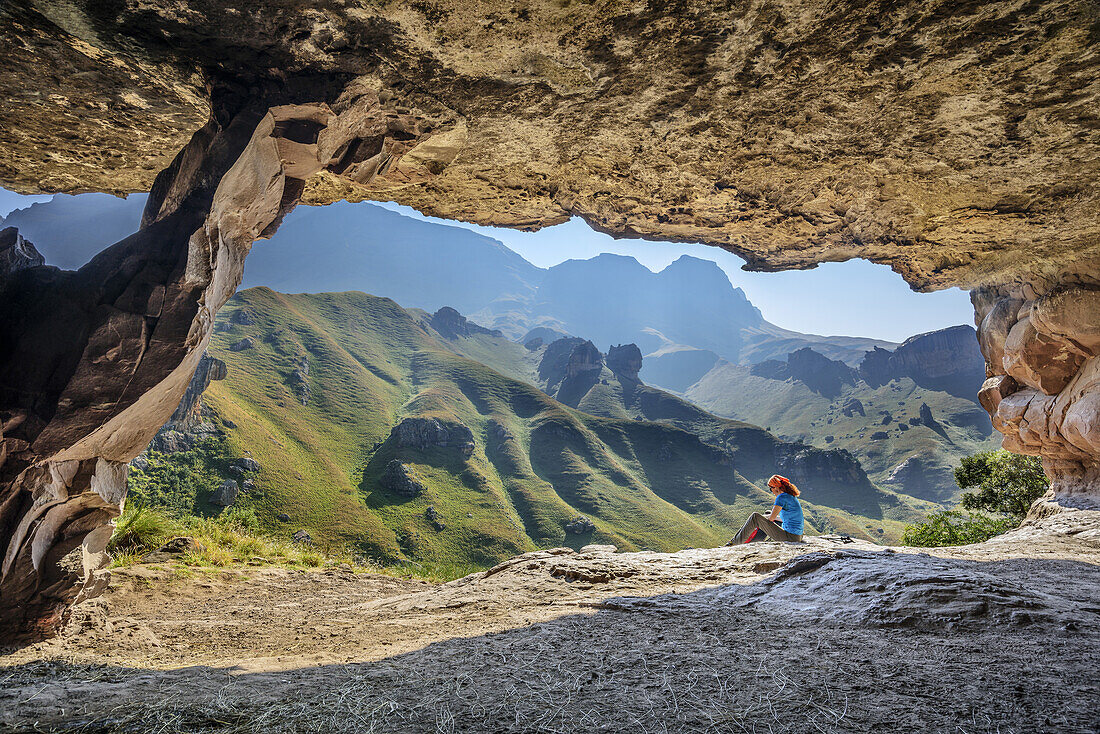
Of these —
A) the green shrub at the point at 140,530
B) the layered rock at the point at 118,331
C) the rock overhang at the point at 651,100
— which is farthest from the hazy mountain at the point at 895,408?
the layered rock at the point at 118,331

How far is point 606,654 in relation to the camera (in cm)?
413

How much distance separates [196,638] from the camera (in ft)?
17.9

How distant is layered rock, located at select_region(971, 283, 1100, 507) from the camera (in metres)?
10.3

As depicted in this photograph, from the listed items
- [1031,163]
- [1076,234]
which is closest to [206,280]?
[1031,163]

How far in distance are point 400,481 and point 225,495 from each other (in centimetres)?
1966

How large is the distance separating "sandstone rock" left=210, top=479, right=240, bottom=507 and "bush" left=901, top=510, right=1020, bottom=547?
45676 millimetres

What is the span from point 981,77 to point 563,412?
90.6m

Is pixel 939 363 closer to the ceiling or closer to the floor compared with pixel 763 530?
closer to the floor

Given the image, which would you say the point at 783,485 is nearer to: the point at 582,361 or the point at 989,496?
the point at 989,496

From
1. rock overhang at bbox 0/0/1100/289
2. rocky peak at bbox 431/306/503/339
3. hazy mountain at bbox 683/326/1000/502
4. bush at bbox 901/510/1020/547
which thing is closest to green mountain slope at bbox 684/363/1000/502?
hazy mountain at bbox 683/326/1000/502

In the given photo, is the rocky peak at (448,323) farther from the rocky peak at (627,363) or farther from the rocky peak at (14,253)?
the rocky peak at (14,253)

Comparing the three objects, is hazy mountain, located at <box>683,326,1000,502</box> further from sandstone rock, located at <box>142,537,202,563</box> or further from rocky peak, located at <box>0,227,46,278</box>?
rocky peak, located at <box>0,227,46,278</box>

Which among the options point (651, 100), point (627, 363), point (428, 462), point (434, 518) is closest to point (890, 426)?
point (627, 363)

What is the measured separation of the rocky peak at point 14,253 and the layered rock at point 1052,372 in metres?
17.0
